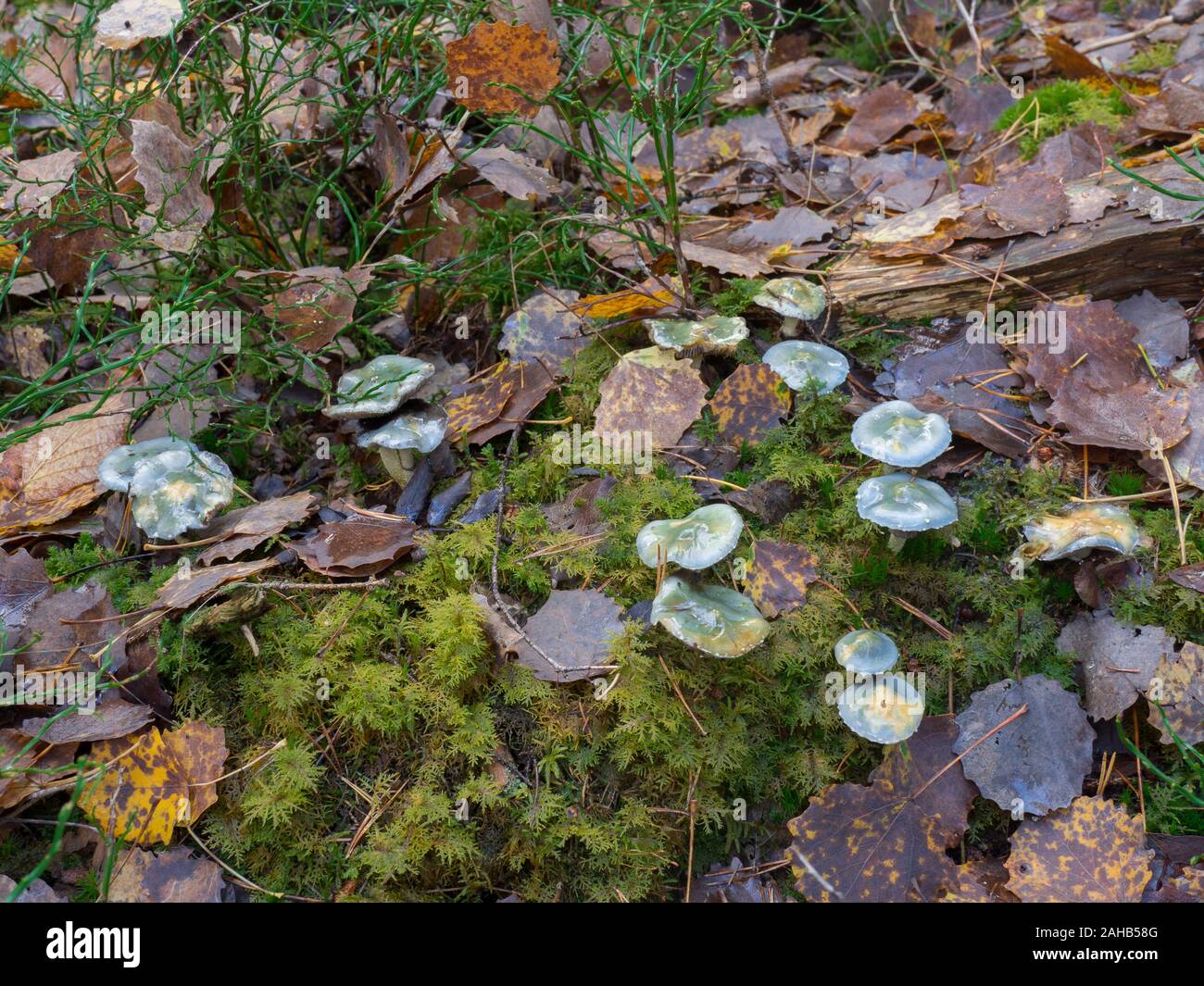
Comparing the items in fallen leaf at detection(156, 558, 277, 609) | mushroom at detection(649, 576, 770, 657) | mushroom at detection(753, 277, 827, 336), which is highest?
mushroom at detection(753, 277, 827, 336)

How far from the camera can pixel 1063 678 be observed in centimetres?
287

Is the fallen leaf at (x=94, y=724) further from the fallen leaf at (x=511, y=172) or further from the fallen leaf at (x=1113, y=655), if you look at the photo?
the fallen leaf at (x=1113, y=655)

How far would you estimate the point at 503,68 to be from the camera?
3.29 metres

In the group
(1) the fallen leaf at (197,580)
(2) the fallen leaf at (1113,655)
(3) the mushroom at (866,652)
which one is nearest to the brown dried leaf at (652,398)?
(3) the mushroom at (866,652)

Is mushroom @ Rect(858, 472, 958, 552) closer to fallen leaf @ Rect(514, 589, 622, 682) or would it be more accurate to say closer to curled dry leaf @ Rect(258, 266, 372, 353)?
fallen leaf @ Rect(514, 589, 622, 682)

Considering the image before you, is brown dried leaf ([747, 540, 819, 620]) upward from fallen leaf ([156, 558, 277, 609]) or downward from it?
upward

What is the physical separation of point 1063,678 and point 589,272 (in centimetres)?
248

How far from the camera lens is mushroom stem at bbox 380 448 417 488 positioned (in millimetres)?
3391

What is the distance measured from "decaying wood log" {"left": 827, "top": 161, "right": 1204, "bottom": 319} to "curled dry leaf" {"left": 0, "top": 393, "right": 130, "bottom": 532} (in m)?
3.10

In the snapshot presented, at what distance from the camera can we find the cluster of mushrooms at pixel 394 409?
321 cm

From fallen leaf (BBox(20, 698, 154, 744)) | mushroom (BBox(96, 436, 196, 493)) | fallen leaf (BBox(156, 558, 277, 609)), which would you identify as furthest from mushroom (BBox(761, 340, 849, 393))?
fallen leaf (BBox(20, 698, 154, 744))

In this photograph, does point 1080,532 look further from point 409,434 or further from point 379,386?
point 379,386

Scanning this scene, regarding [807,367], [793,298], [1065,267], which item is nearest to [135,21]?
[793,298]

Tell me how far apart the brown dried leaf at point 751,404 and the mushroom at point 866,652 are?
0.94 metres
